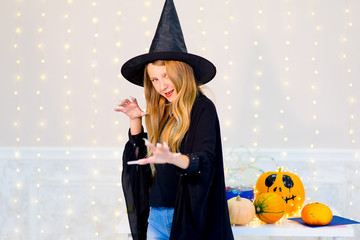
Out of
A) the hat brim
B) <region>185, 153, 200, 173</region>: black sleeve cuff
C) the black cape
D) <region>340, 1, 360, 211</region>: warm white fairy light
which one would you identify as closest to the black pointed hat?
the hat brim

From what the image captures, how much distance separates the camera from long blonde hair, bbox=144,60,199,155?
194 cm

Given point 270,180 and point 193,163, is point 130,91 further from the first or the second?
point 193,163

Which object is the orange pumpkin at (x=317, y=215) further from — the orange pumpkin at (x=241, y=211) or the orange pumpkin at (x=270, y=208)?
the orange pumpkin at (x=241, y=211)

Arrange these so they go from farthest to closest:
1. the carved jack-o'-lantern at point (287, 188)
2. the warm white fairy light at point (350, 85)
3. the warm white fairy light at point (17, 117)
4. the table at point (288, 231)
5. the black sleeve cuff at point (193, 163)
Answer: the warm white fairy light at point (17, 117)
the warm white fairy light at point (350, 85)
the carved jack-o'-lantern at point (287, 188)
the table at point (288, 231)
the black sleeve cuff at point (193, 163)

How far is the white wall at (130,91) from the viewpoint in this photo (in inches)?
132

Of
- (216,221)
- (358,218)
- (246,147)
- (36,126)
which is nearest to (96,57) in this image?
(36,126)

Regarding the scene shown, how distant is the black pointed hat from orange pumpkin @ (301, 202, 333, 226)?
2.75ft

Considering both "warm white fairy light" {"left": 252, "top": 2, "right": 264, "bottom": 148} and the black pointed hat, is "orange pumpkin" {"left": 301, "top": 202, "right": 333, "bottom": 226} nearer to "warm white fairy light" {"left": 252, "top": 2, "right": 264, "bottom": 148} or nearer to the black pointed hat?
the black pointed hat

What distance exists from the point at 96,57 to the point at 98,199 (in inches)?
39.3

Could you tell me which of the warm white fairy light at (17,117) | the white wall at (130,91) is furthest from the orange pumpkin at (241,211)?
the warm white fairy light at (17,117)

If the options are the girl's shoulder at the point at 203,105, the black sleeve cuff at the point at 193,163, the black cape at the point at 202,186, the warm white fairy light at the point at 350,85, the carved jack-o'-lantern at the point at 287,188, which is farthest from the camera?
the warm white fairy light at the point at 350,85

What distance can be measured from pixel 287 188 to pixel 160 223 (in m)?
0.94

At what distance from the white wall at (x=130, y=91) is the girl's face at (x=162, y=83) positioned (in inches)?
54.2

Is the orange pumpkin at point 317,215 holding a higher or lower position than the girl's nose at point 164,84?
lower
